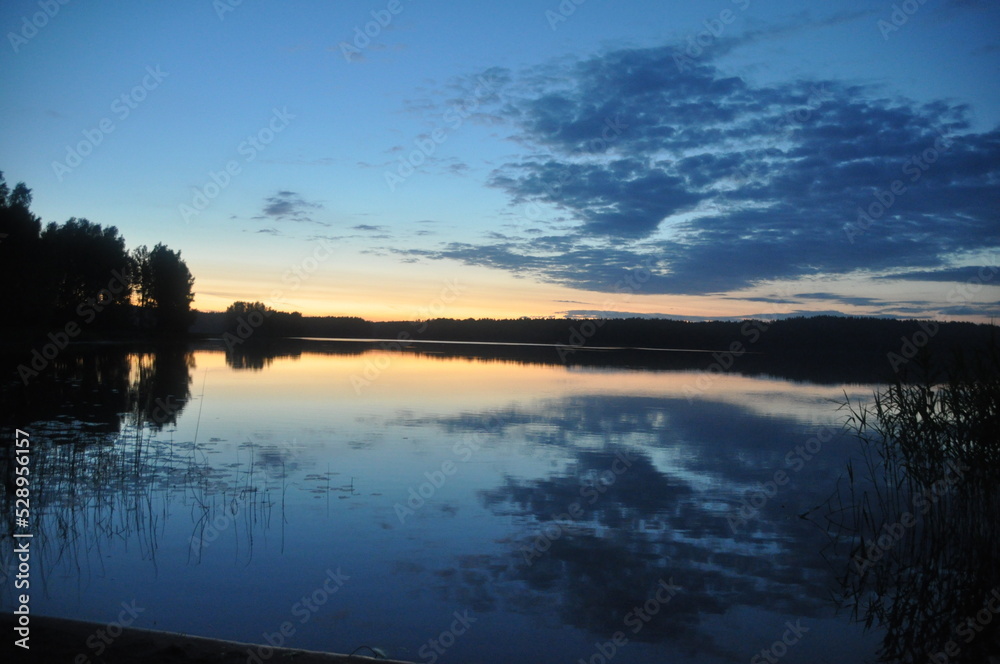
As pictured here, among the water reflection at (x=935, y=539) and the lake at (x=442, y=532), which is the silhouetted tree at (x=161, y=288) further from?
the water reflection at (x=935, y=539)

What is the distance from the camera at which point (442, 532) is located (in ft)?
25.0

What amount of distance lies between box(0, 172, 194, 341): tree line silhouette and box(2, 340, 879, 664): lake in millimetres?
20099

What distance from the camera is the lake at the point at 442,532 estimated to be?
5297mm

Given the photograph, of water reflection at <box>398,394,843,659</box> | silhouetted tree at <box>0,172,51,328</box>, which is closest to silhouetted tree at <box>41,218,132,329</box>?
silhouetted tree at <box>0,172,51,328</box>

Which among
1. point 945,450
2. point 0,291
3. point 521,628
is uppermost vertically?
point 0,291

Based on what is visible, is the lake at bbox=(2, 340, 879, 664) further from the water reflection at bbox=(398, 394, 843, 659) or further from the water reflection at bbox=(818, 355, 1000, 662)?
the water reflection at bbox=(818, 355, 1000, 662)

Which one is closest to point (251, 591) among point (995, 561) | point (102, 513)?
point (102, 513)

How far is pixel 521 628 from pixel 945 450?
20.9 feet

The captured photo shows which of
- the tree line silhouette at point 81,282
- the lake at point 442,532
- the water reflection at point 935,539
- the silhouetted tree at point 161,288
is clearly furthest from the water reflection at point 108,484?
the silhouetted tree at point 161,288

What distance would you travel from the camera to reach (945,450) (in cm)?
848

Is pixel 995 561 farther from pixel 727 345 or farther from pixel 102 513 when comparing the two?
pixel 727 345

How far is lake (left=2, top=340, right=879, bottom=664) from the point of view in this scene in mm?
5297

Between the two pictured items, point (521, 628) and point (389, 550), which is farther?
point (389, 550)

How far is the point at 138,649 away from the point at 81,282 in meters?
52.8
